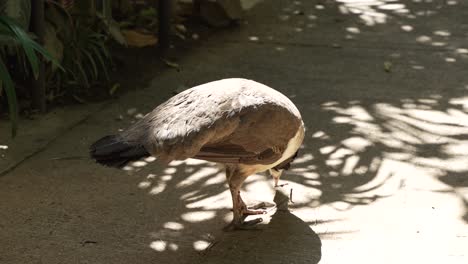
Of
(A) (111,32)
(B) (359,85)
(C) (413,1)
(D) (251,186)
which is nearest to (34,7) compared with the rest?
(A) (111,32)

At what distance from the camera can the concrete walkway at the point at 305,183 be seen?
4.07 metres

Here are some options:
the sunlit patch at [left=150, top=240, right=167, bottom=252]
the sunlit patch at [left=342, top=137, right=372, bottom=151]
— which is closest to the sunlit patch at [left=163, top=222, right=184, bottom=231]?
the sunlit patch at [left=150, top=240, right=167, bottom=252]

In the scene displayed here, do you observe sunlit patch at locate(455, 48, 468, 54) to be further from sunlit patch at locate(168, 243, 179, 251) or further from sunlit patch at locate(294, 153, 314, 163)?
sunlit patch at locate(168, 243, 179, 251)

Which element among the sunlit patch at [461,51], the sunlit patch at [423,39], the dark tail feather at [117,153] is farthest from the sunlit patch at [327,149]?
the sunlit patch at [423,39]

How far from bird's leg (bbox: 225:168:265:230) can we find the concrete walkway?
0.20 feet

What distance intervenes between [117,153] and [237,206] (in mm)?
774

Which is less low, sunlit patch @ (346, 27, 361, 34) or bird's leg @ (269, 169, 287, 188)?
bird's leg @ (269, 169, 287, 188)

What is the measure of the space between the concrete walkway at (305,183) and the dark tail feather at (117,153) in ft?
1.68

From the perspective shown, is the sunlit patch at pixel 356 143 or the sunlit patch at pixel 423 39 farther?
the sunlit patch at pixel 423 39

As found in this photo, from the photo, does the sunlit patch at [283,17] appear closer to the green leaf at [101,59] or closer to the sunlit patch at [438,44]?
the sunlit patch at [438,44]

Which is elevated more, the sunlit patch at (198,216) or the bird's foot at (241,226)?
the bird's foot at (241,226)

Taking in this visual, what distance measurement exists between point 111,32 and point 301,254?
3154 mm

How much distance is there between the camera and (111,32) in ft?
21.3

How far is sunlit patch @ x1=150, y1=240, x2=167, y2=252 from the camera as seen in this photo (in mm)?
4074
